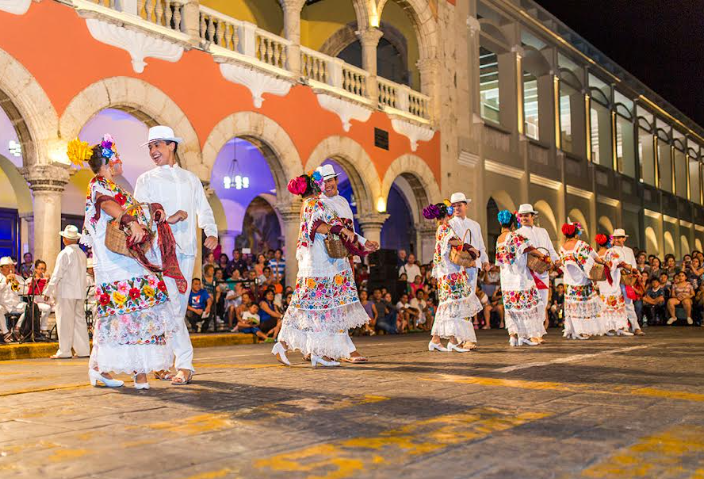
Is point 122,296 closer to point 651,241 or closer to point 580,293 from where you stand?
point 580,293

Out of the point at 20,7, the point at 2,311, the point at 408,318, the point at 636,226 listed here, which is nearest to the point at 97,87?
the point at 20,7

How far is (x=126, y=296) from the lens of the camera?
5.11 m

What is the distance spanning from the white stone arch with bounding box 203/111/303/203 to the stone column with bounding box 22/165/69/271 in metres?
2.93

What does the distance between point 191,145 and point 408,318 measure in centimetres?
597

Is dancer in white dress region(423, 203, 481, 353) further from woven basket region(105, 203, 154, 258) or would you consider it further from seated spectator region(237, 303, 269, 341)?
seated spectator region(237, 303, 269, 341)

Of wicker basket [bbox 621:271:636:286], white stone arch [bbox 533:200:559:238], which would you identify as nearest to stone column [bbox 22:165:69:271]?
wicker basket [bbox 621:271:636:286]

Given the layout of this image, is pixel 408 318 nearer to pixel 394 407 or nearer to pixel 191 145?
pixel 191 145

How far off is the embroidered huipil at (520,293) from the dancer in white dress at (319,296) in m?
3.01

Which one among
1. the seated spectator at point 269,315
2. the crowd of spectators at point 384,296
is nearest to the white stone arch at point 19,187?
the crowd of spectators at point 384,296

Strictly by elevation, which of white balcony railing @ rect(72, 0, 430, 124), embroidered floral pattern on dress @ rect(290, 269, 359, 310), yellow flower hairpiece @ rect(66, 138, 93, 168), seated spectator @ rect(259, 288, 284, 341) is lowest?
seated spectator @ rect(259, 288, 284, 341)

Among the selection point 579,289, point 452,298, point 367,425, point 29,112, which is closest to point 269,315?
point 29,112

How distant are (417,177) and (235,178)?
180 inches

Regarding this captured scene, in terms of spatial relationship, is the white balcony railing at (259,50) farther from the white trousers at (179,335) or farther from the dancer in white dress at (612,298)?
the white trousers at (179,335)

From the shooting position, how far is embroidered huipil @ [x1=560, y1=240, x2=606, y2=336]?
11.2m
